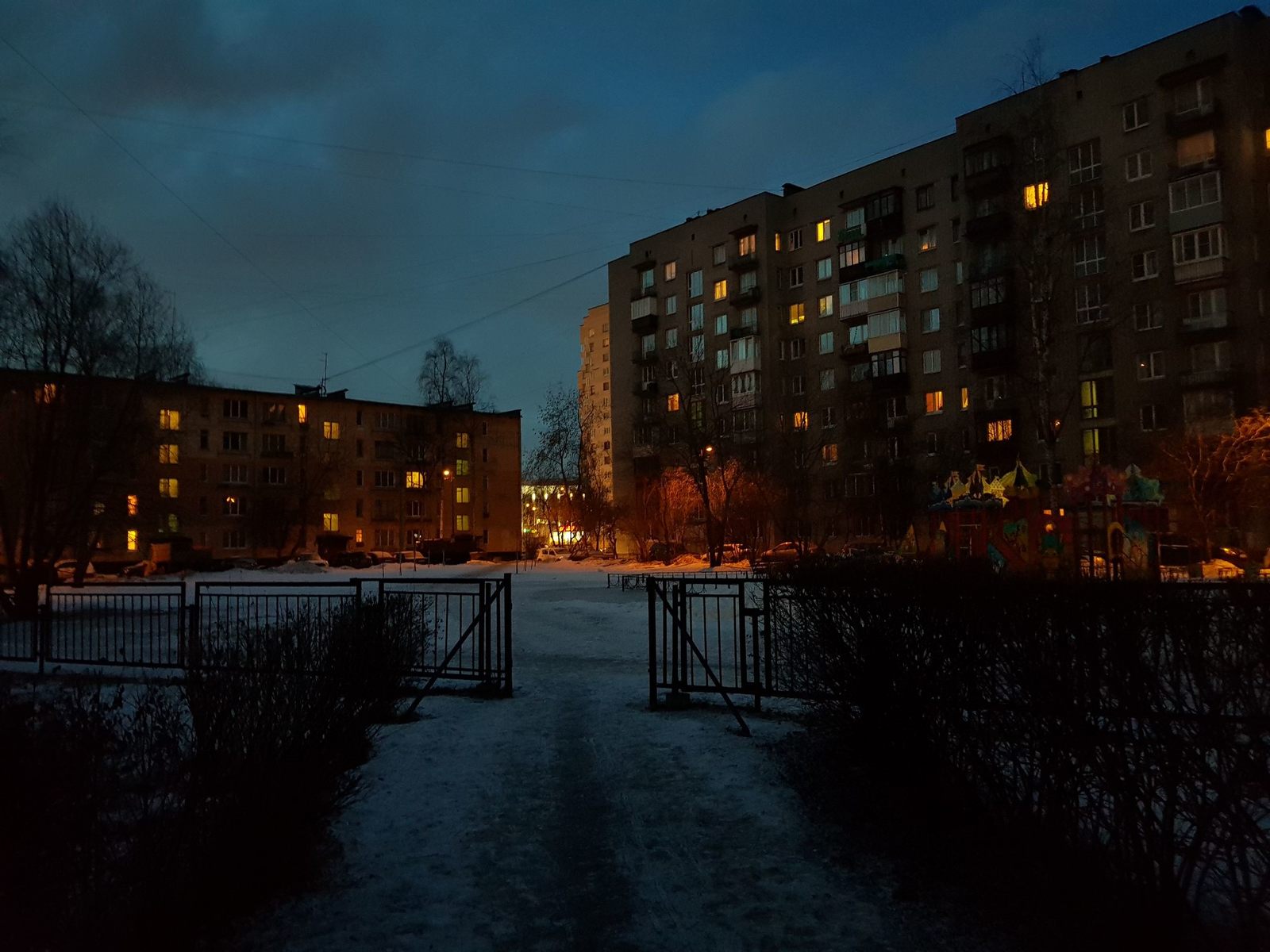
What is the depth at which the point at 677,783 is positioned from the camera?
6.27m

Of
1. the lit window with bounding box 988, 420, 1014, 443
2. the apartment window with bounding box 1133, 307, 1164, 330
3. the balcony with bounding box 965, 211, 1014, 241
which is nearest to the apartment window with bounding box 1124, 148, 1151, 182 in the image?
the balcony with bounding box 965, 211, 1014, 241

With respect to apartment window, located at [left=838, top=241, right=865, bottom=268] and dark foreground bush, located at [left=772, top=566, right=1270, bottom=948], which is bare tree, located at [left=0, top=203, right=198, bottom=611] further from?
apartment window, located at [left=838, top=241, right=865, bottom=268]

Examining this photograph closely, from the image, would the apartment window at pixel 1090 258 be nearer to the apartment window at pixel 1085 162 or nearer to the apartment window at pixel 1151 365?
the apartment window at pixel 1085 162

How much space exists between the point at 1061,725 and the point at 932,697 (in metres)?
1.07

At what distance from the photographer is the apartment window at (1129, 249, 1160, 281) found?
151 feet

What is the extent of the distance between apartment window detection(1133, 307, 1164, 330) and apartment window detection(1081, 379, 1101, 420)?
3563mm

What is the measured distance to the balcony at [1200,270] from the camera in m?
43.2

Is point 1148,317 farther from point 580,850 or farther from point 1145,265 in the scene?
point 580,850

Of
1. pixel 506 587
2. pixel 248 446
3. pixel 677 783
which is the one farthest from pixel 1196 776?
pixel 248 446

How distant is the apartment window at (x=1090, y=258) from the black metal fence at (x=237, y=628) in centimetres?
4366

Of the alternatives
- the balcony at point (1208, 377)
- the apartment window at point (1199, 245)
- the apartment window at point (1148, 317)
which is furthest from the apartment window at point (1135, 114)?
the balcony at point (1208, 377)

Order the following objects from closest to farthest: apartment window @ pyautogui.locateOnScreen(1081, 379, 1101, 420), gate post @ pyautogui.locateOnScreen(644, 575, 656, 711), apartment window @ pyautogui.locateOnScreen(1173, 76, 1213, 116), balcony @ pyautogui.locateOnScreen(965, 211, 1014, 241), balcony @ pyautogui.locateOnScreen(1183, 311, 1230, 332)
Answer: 1. gate post @ pyautogui.locateOnScreen(644, 575, 656, 711)
2. balcony @ pyautogui.locateOnScreen(1183, 311, 1230, 332)
3. apartment window @ pyautogui.locateOnScreen(1173, 76, 1213, 116)
4. apartment window @ pyautogui.locateOnScreen(1081, 379, 1101, 420)
5. balcony @ pyautogui.locateOnScreen(965, 211, 1014, 241)

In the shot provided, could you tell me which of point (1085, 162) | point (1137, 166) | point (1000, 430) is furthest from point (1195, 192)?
point (1000, 430)

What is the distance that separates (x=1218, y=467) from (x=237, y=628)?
38998 mm
